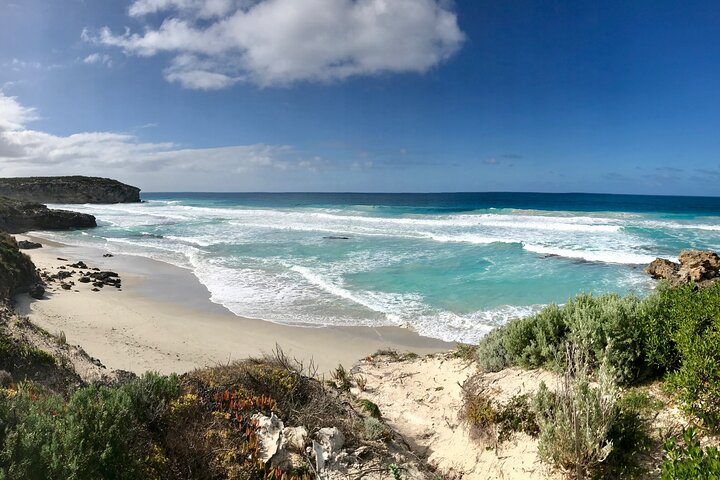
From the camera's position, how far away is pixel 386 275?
56.4 ft

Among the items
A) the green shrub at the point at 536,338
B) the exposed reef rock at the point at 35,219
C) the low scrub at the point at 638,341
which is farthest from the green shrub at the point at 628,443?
the exposed reef rock at the point at 35,219

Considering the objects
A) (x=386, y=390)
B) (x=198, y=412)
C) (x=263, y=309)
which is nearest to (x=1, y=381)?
(x=198, y=412)

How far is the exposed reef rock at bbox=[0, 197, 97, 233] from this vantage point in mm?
34969

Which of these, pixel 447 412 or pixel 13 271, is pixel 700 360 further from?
pixel 13 271

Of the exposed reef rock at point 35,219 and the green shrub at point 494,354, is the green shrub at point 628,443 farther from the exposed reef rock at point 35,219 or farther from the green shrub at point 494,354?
the exposed reef rock at point 35,219

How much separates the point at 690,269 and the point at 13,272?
81.4 feet

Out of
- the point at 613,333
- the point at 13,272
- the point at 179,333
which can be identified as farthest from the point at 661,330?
the point at 13,272

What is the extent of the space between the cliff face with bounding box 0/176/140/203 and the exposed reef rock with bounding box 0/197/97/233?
3812 cm

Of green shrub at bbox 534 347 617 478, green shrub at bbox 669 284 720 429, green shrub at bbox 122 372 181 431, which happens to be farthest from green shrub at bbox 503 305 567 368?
green shrub at bbox 122 372 181 431

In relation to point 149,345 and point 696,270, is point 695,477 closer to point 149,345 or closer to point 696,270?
point 149,345

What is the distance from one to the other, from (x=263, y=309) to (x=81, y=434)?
32.4 feet

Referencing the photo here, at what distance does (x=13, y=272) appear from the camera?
44.6 ft

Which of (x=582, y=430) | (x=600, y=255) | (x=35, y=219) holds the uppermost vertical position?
(x=35, y=219)

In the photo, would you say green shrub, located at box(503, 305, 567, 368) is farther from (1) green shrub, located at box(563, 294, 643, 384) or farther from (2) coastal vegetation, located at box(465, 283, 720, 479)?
(1) green shrub, located at box(563, 294, 643, 384)
